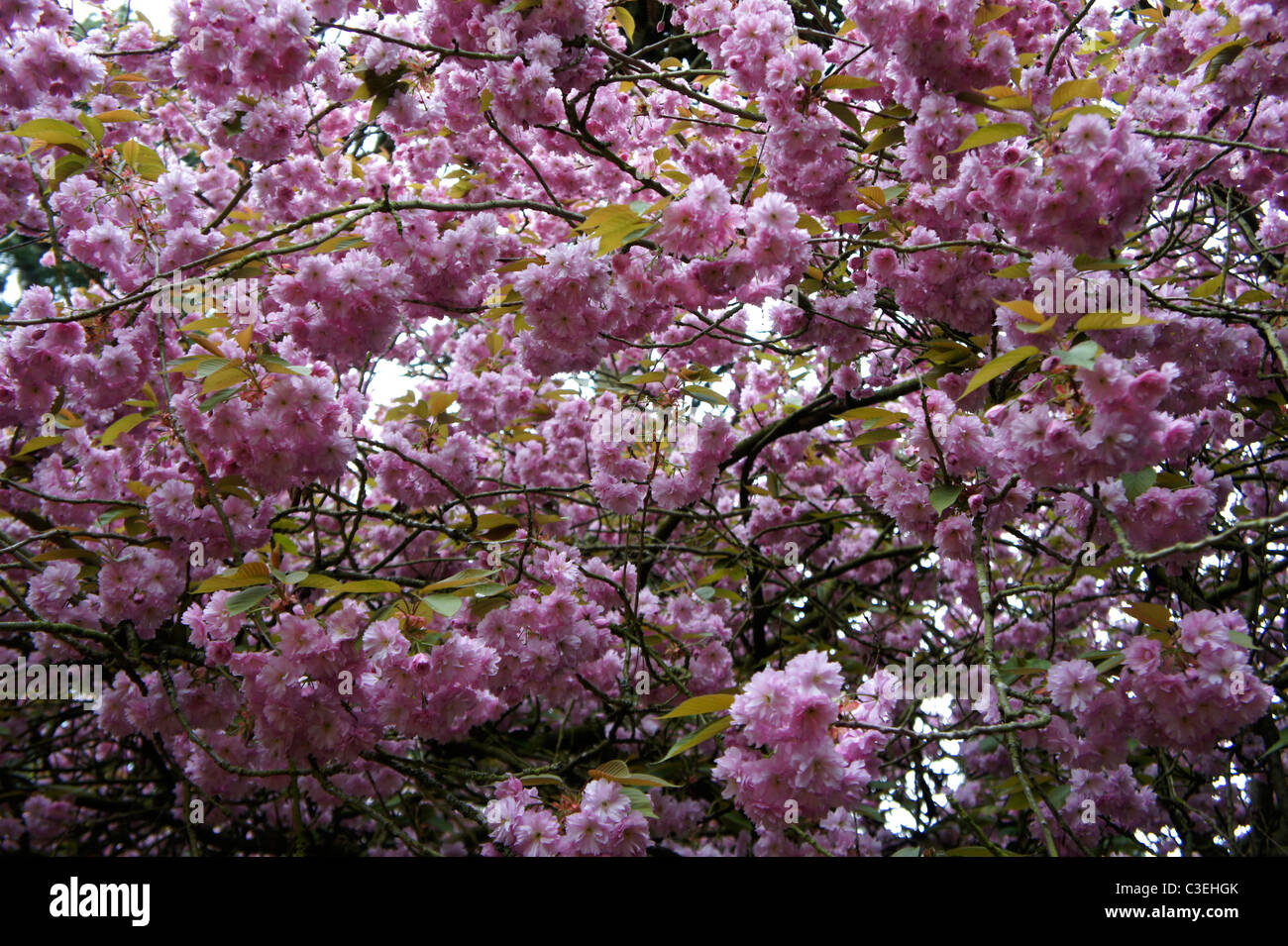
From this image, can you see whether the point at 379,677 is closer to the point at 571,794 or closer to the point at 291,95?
the point at 571,794

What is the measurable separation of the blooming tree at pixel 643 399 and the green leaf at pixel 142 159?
0.05ft

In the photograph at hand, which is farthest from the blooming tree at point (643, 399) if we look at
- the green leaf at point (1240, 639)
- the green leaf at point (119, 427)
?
the green leaf at point (119, 427)

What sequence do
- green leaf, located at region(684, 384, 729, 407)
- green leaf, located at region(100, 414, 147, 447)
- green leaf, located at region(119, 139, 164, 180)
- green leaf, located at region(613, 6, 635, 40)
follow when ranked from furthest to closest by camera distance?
1. green leaf, located at region(613, 6, 635, 40)
2. green leaf, located at region(684, 384, 729, 407)
3. green leaf, located at region(119, 139, 164, 180)
4. green leaf, located at region(100, 414, 147, 447)

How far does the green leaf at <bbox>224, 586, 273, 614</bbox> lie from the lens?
1.91m

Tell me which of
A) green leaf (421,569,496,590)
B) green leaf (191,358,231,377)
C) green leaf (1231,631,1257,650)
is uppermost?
green leaf (191,358,231,377)

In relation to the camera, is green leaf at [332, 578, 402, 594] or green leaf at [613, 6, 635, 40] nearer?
green leaf at [332, 578, 402, 594]

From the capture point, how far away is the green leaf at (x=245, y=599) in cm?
191

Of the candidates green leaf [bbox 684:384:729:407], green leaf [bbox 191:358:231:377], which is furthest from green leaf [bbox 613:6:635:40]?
green leaf [bbox 191:358:231:377]

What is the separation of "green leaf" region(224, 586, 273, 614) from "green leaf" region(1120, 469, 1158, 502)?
1.97 meters

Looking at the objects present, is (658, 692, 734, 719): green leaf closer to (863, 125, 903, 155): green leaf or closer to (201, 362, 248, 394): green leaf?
(201, 362, 248, 394): green leaf

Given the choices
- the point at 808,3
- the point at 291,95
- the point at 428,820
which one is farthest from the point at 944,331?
the point at 428,820

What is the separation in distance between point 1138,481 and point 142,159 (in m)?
3.06

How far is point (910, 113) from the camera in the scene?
2.42 meters

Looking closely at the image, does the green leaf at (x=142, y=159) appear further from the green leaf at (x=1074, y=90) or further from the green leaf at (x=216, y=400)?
the green leaf at (x=1074, y=90)
